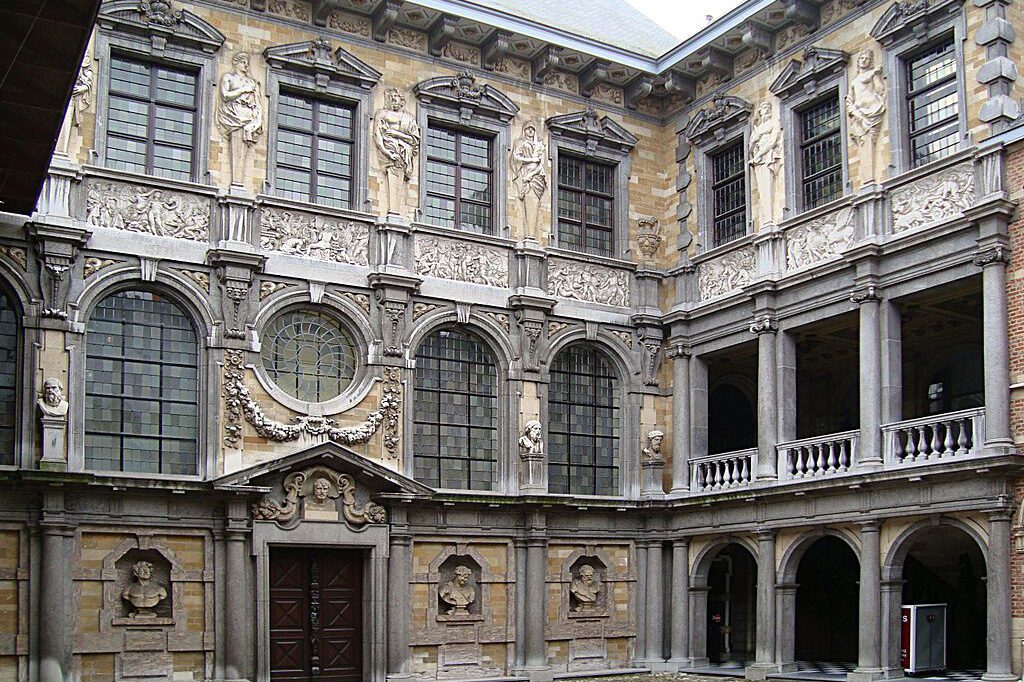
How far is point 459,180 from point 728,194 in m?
4.80

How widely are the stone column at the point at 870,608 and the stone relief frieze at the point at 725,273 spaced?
5099 mm

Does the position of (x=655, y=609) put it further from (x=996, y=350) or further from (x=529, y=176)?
(x=996, y=350)

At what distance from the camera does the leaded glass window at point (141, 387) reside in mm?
20375

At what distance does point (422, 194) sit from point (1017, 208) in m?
9.50

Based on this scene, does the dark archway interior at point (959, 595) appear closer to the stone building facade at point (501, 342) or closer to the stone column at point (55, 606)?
the stone building facade at point (501, 342)

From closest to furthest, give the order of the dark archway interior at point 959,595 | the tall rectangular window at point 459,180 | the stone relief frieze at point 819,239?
the stone relief frieze at point 819,239
the dark archway interior at point 959,595
the tall rectangular window at point 459,180

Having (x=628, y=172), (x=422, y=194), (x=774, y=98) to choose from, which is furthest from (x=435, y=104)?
(x=774, y=98)

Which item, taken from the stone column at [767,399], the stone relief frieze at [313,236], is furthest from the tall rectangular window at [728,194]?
the stone relief frieze at [313,236]

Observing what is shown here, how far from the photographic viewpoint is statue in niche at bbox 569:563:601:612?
2383 centimetres

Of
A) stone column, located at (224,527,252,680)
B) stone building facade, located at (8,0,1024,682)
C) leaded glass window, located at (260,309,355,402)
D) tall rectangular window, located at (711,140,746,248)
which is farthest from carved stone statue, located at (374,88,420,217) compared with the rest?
stone column, located at (224,527,252,680)

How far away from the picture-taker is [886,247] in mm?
20625

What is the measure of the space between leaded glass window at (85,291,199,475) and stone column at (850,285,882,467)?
9993mm

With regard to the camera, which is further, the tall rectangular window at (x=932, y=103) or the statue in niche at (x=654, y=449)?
the statue in niche at (x=654, y=449)

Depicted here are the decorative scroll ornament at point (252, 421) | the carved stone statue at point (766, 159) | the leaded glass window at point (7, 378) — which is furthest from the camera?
the carved stone statue at point (766, 159)
